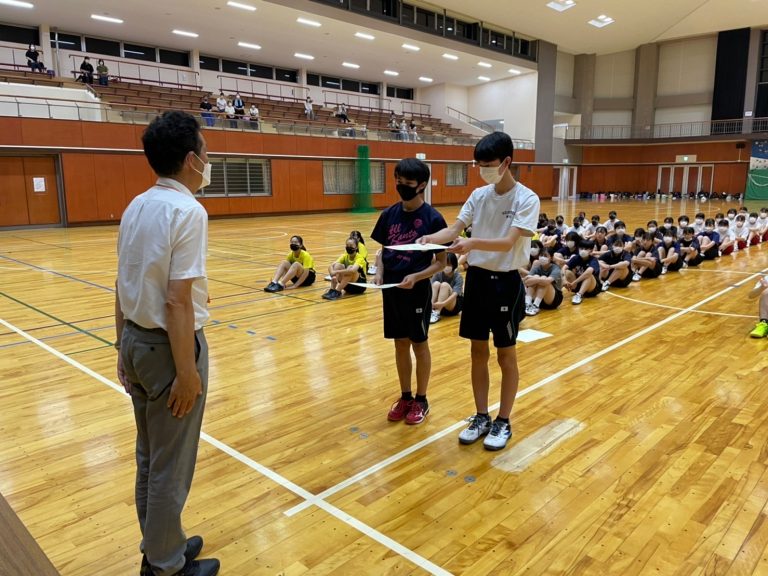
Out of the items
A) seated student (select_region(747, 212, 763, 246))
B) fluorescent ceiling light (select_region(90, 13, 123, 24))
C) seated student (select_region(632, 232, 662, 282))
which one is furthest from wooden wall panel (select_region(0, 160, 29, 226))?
seated student (select_region(747, 212, 763, 246))

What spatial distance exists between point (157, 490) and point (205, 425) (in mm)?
1846

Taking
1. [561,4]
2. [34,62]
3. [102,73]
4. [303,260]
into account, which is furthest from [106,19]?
[561,4]

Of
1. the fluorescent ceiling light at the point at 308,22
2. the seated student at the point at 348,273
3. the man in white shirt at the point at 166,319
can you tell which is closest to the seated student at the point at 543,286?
the seated student at the point at 348,273

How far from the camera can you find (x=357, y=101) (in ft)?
108

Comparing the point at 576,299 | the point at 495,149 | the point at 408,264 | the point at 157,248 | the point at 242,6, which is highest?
the point at 242,6

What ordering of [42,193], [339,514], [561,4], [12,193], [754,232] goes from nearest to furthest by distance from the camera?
[339,514] → [754,232] → [12,193] → [42,193] → [561,4]

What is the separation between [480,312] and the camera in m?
3.35

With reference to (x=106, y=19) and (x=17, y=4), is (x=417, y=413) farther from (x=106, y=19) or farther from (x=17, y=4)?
(x=106, y=19)

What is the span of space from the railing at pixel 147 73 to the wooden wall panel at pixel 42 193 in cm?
597

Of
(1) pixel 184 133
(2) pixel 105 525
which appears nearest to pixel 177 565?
(2) pixel 105 525

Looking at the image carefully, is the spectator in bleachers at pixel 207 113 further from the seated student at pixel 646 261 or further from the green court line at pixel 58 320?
the seated student at pixel 646 261

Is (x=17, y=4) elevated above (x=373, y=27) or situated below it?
below

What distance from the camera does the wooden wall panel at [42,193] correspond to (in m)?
17.5

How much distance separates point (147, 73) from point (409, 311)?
25282 millimetres
